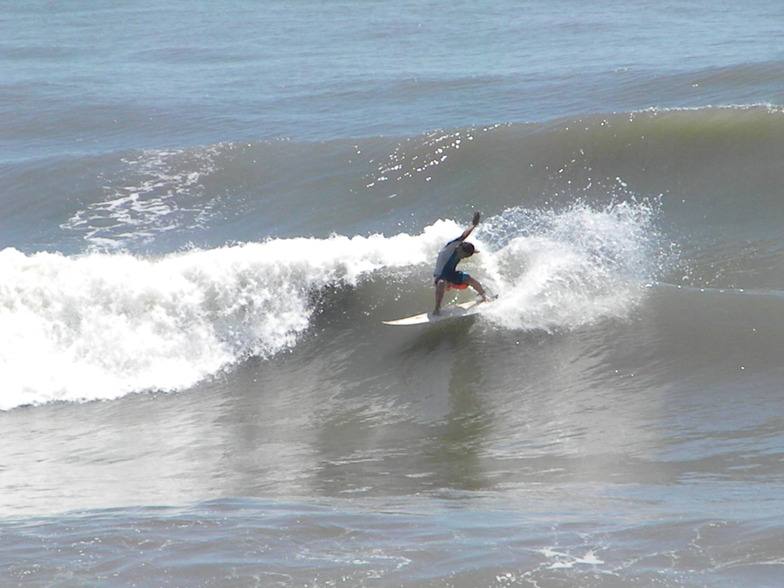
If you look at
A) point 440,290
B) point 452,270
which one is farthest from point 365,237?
point 452,270

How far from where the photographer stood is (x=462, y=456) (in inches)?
327

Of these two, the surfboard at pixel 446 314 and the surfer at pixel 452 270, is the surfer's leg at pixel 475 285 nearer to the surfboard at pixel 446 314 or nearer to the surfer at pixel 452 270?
the surfer at pixel 452 270

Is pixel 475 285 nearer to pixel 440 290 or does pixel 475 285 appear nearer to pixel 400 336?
pixel 440 290

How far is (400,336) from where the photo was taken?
11.4m

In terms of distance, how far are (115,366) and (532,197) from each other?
7.96 m

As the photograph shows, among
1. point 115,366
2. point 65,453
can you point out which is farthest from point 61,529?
point 115,366

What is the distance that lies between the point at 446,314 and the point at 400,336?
0.68 m

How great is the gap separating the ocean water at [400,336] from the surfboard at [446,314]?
0.56ft

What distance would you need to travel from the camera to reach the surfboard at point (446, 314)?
11070 millimetres

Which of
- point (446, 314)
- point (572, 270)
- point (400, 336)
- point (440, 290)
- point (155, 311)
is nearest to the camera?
point (440, 290)

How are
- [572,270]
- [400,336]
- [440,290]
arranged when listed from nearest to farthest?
[440,290]
[400,336]
[572,270]

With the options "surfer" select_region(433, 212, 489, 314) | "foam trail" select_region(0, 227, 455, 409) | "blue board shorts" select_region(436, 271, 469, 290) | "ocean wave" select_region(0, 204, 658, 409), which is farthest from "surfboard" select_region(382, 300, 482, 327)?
"foam trail" select_region(0, 227, 455, 409)

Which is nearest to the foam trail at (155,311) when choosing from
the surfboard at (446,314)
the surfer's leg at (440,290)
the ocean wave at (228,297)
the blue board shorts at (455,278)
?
the ocean wave at (228,297)

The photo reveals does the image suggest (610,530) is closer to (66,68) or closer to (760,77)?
(760,77)
